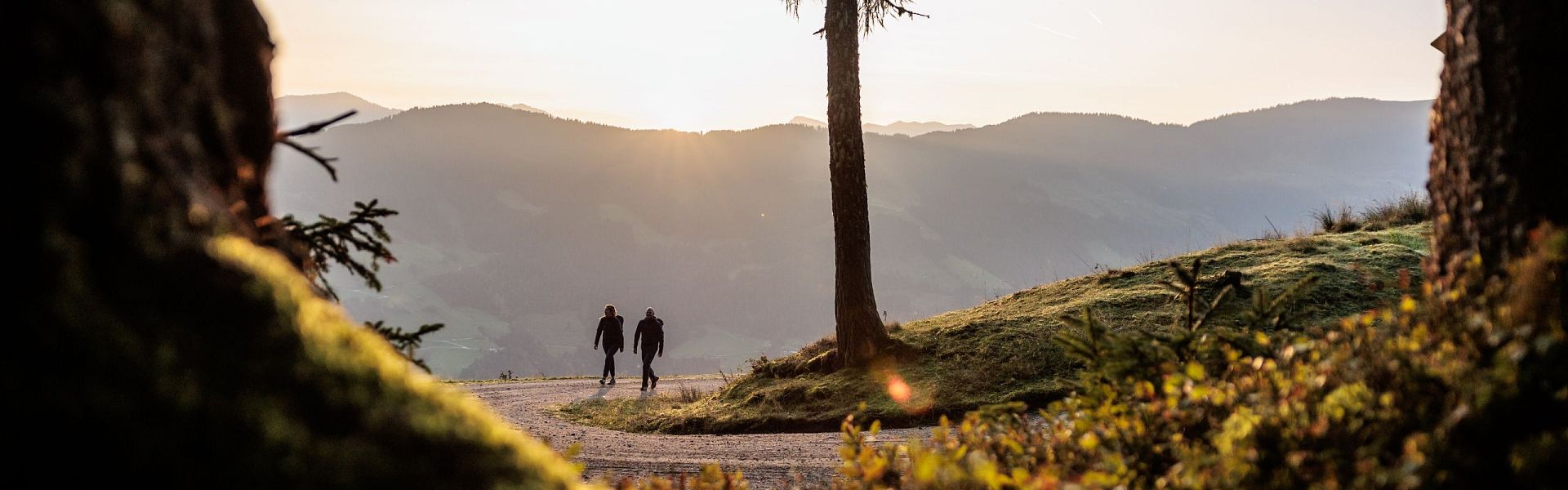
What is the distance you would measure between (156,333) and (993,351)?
415 inches

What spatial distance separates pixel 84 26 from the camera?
1.62 m

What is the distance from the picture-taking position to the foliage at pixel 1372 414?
2234mm

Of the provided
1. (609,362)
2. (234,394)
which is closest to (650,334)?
(609,362)

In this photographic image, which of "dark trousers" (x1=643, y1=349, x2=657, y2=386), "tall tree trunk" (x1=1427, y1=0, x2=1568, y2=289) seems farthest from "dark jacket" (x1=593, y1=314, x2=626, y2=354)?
"tall tree trunk" (x1=1427, y1=0, x2=1568, y2=289)

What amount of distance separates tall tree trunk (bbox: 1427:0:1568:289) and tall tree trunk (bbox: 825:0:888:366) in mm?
8947

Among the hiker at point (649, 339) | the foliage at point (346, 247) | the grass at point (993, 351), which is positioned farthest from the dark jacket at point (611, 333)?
the foliage at point (346, 247)

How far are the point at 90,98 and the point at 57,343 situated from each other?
48 cm

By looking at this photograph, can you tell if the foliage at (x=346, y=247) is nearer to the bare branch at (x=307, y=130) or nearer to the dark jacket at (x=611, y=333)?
the bare branch at (x=307, y=130)

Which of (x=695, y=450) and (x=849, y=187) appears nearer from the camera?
(x=695, y=450)

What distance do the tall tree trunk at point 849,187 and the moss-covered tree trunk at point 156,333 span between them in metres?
10.2

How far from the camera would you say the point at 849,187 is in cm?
1203

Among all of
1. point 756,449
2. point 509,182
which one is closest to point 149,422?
point 756,449

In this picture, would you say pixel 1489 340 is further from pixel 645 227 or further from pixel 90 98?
pixel 645 227

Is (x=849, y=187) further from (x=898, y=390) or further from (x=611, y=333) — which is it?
(x=611, y=333)
